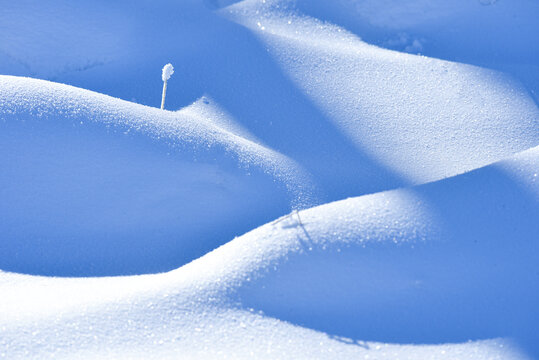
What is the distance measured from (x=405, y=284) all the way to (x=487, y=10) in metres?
1.62

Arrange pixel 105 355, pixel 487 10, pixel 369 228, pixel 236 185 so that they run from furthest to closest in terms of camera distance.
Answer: pixel 487 10, pixel 236 185, pixel 369 228, pixel 105 355

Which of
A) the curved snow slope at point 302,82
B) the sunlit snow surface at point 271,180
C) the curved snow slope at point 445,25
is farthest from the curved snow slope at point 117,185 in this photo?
the curved snow slope at point 445,25

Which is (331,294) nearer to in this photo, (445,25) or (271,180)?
(271,180)

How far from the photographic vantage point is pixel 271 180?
1.92 meters

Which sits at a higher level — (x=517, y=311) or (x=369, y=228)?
(x=369, y=228)

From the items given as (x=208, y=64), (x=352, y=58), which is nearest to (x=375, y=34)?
(x=352, y=58)

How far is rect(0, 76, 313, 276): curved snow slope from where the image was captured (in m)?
1.72

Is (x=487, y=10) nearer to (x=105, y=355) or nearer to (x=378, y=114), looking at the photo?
(x=378, y=114)

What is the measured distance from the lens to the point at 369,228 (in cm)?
164

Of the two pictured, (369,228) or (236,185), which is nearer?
(369,228)

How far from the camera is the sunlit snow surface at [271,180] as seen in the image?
149cm

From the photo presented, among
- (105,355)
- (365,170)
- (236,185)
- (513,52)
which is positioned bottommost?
(105,355)

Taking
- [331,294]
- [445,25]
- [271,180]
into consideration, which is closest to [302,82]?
[271,180]

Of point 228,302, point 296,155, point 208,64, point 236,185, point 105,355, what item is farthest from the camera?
point 208,64
